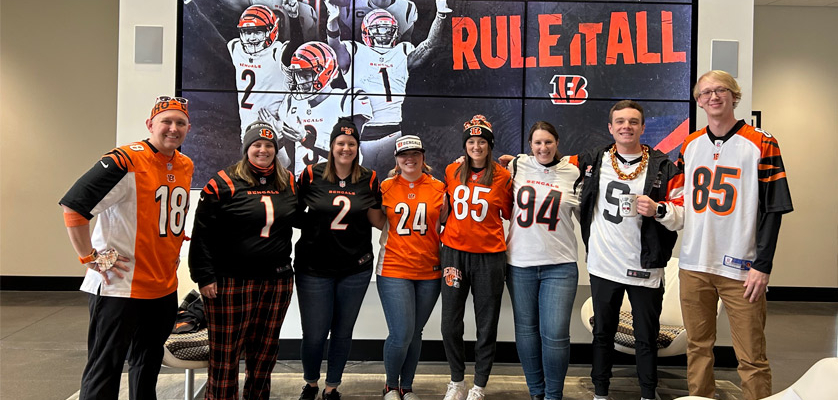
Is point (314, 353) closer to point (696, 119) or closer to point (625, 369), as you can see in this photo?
point (625, 369)

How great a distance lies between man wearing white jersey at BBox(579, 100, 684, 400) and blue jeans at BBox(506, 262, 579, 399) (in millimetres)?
166

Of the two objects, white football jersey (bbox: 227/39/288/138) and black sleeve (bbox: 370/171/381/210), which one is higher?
white football jersey (bbox: 227/39/288/138)

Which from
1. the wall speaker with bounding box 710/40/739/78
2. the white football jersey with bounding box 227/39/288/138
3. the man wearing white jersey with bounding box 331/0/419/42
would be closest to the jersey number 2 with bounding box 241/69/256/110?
the white football jersey with bounding box 227/39/288/138

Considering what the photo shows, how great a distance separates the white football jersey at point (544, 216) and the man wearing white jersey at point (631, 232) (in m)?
0.11

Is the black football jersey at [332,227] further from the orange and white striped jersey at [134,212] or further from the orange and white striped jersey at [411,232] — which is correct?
the orange and white striped jersey at [134,212]

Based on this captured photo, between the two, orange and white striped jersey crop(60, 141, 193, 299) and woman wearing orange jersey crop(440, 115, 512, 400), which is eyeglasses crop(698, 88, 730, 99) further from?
orange and white striped jersey crop(60, 141, 193, 299)

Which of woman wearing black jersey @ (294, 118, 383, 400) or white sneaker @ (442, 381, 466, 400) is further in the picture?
white sneaker @ (442, 381, 466, 400)

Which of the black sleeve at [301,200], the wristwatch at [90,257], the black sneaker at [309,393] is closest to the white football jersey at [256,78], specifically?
the black sleeve at [301,200]

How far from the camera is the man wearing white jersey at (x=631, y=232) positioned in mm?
2779

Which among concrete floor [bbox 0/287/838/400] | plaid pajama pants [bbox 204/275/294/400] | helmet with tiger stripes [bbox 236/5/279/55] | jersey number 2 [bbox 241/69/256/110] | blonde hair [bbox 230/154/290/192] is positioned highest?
helmet with tiger stripes [bbox 236/5/279/55]

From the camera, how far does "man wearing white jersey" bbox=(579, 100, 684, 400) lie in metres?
2.78

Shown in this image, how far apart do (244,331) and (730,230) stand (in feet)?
8.43

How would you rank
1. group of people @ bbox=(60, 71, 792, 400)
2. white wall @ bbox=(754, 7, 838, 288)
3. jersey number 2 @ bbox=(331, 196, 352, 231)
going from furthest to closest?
1. white wall @ bbox=(754, 7, 838, 288)
2. jersey number 2 @ bbox=(331, 196, 352, 231)
3. group of people @ bbox=(60, 71, 792, 400)

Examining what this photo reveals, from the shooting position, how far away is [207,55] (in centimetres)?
399
